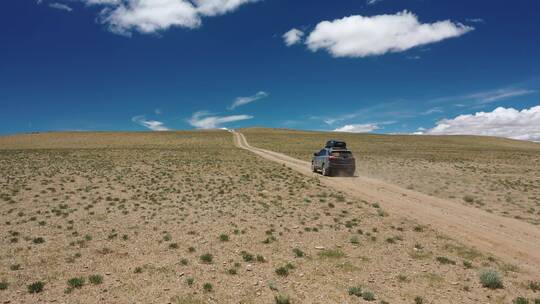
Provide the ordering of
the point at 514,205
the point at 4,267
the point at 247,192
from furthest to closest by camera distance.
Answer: the point at 247,192
the point at 514,205
the point at 4,267

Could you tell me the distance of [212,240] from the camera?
12.3 meters

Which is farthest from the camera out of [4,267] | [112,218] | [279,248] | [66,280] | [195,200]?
[195,200]

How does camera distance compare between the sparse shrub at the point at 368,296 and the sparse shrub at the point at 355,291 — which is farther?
the sparse shrub at the point at 355,291

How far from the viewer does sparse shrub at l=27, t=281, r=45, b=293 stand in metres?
8.28

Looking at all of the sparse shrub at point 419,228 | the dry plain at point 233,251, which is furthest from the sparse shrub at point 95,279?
the sparse shrub at point 419,228

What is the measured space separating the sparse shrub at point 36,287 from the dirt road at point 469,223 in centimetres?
1222

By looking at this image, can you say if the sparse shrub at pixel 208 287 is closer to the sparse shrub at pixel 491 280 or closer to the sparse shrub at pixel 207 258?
the sparse shrub at pixel 207 258

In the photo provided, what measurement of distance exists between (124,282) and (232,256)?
3147 mm

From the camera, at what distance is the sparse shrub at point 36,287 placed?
828 cm

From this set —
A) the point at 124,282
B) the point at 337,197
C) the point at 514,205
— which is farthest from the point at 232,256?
the point at 514,205

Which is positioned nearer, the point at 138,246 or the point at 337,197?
the point at 138,246

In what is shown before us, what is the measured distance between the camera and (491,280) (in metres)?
8.54

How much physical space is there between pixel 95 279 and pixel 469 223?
13.3 meters

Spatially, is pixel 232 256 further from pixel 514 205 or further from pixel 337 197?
pixel 514 205
